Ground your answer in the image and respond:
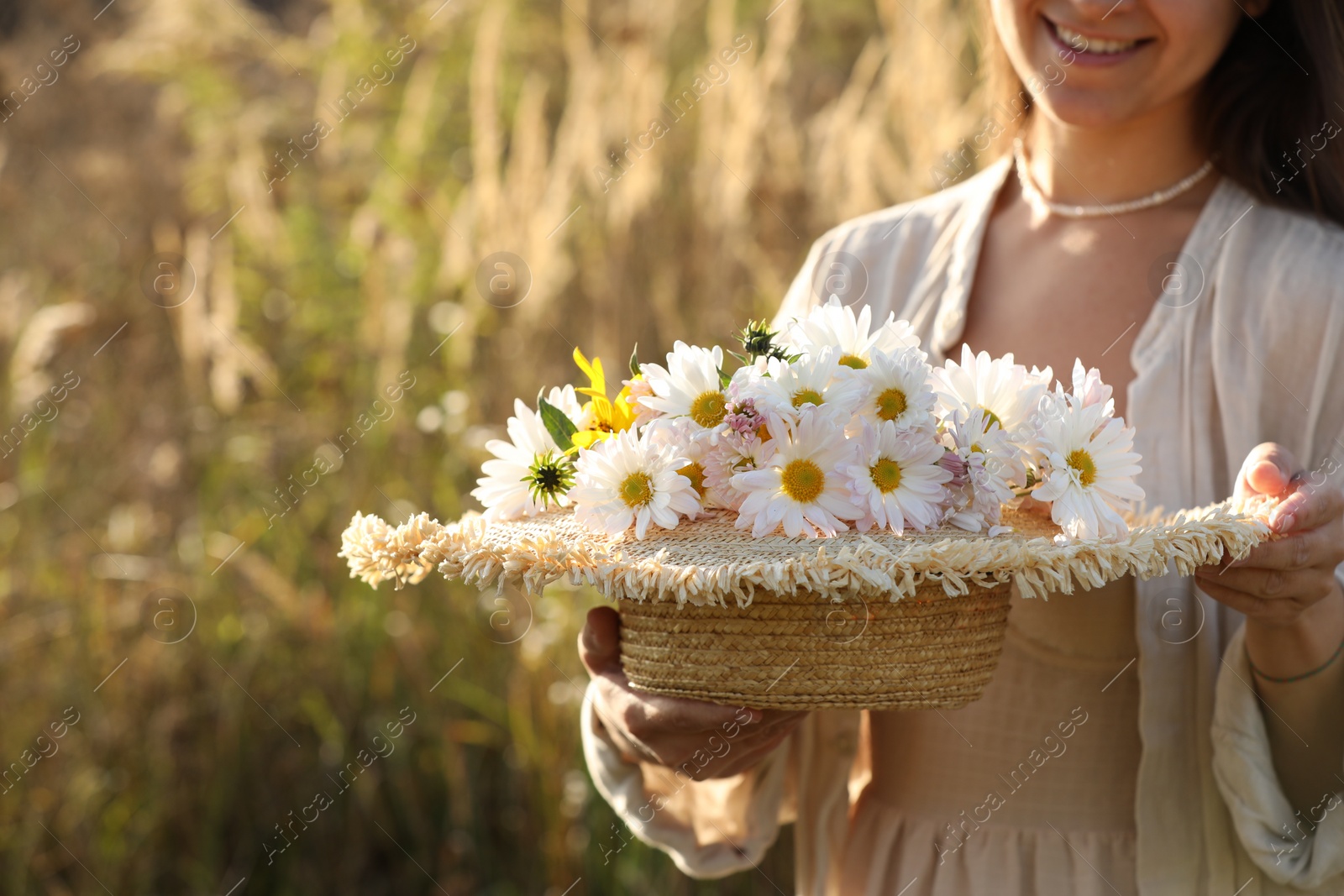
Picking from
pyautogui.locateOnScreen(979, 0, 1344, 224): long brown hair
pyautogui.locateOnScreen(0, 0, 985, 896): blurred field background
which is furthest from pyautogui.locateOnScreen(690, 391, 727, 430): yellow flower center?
pyautogui.locateOnScreen(0, 0, 985, 896): blurred field background

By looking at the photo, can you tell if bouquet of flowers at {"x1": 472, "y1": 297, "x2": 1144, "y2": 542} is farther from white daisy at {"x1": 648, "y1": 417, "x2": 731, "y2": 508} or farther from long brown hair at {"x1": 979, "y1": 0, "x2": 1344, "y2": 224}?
long brown hair at {"x1": 979, "y1": 0, "x2": 1344, "y2": 224}

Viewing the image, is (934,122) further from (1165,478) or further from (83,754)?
(83,754)

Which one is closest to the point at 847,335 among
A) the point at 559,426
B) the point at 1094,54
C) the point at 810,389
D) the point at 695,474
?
the point at 810,389

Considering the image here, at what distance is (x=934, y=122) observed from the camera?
2449 mm

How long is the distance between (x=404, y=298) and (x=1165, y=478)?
1.83 m

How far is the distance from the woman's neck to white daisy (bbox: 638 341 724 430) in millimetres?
657

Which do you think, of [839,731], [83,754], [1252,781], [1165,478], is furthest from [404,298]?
[1252,781]

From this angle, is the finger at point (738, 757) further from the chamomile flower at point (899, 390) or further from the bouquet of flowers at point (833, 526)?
the chamomile flower at point (899, 390)

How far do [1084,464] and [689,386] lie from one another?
359 mm

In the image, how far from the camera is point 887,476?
3.21ft

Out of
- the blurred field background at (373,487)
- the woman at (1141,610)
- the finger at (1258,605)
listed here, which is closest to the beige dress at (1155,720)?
the woman at (1141,610)

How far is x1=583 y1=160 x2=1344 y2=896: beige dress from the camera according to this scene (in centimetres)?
121

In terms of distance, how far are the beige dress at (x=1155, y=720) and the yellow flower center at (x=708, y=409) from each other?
18.6 inches

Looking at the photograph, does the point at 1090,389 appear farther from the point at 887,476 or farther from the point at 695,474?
the point at 695,474
